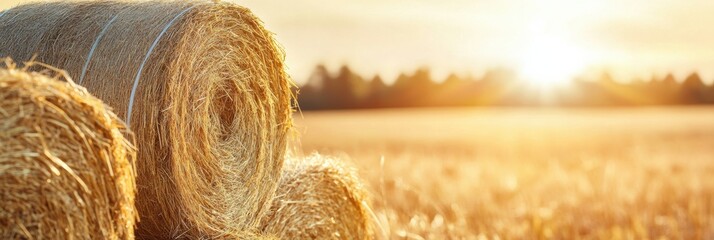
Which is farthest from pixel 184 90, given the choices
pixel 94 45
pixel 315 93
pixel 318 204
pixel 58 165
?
pixel 315 93

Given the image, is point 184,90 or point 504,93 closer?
point 184,90

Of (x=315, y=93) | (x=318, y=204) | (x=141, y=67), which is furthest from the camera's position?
(x=315, y=93)

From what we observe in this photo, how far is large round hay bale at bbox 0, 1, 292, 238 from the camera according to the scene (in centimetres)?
340

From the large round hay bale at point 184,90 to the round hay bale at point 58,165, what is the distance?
583 mm

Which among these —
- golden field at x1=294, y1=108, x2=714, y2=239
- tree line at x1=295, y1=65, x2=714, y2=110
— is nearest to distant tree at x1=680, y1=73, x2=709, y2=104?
tree line at x1=295, y1=65, x2=714, y2=110

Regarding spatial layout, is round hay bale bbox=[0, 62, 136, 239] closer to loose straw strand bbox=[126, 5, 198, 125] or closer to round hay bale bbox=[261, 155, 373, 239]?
loose straw strand bbox=[126, 5, 198, 125]

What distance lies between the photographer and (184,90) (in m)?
3.50

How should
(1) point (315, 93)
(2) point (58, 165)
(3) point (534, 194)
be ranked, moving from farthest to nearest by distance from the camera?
(1) point (315, 93) < (3) point (534, 194) < (2) point (58, 165)

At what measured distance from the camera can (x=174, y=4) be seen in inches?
144

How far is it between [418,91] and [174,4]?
1300 inches

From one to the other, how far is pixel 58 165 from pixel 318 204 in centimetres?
192

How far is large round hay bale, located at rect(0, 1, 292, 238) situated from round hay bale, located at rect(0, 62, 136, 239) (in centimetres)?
58

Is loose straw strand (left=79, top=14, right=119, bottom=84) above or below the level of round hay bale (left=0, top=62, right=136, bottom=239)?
above

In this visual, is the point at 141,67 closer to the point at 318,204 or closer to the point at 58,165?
the point at 58,165
